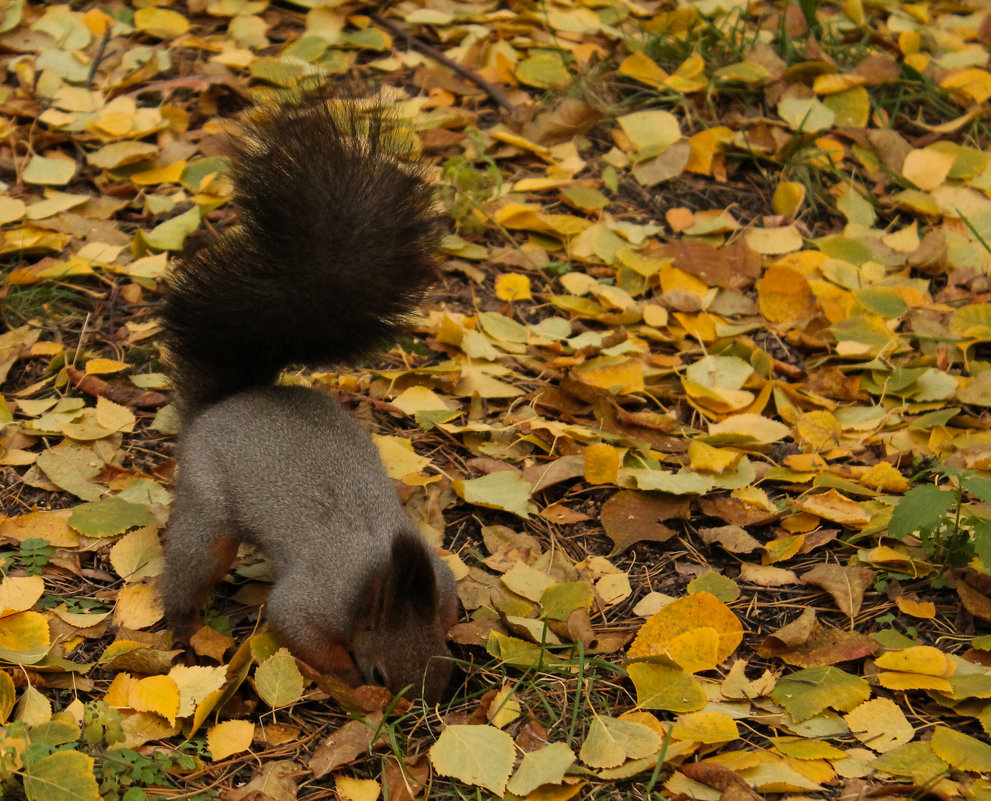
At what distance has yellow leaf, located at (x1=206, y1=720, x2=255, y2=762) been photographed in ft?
7.39

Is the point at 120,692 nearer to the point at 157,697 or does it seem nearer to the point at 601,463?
the point at 157,697

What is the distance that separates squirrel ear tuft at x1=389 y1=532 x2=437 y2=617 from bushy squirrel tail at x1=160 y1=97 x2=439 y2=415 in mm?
570

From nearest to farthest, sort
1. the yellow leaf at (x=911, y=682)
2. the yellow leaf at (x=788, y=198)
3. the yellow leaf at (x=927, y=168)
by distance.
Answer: the yellow leaf at (x=911, y=682)
the yellow leaf at (x=788, y=198)
the yellow leaf at (x=927, y=168)

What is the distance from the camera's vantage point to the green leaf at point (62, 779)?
200cm

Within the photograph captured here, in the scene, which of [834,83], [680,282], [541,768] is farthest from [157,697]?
[834,83]

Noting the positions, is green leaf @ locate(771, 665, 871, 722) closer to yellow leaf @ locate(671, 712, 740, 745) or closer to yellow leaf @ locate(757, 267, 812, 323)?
yellow leaf @ locate(671, 712, 740, 745)

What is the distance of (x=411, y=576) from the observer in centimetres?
227

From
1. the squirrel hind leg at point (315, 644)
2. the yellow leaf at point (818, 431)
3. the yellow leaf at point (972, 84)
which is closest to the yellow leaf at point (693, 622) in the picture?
the squirrel hind leg at point (315, 644)

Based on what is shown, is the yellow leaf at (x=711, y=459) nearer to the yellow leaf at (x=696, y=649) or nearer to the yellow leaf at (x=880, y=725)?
the yellow leaf at (x=696, y=649)

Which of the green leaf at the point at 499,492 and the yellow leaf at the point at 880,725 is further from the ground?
the yellow leaf at the point at 880,725

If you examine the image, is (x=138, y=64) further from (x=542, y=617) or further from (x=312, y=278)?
(x=542, y=617)

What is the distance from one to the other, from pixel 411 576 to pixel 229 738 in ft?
1.58

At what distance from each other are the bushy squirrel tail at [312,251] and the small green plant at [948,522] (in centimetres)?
117

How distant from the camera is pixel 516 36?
4.86 metres
